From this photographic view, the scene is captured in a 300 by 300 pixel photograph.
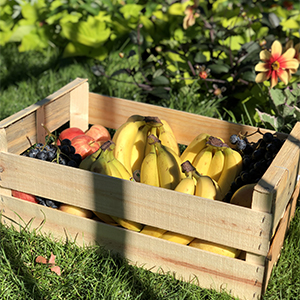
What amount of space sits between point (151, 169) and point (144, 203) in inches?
7.2

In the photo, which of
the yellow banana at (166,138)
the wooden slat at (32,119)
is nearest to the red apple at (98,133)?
the wooden slat at (32,119)

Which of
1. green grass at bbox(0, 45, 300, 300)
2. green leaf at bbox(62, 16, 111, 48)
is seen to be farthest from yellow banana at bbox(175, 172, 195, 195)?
green leaf at bbox(62, 16, 111, 48)

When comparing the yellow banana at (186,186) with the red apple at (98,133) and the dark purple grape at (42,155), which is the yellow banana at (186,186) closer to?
the dark purple grape at (42,155)

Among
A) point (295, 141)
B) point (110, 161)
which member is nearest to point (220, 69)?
point (295, 141)

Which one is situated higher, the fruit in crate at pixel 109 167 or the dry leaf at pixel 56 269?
the fruit in crate at pixel 109 167

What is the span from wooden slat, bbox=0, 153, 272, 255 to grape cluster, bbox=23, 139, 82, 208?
0.28 feet

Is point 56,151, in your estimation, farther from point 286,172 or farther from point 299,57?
point 299,57

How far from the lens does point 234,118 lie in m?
2.64

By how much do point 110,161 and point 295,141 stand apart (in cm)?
79

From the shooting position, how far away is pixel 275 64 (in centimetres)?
215

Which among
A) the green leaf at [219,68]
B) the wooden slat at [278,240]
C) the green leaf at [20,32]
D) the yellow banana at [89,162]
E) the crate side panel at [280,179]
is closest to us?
the crate side panel at [280,179]

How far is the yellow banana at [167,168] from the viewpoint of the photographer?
1.73m

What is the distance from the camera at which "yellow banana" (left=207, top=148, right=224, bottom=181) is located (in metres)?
1.83

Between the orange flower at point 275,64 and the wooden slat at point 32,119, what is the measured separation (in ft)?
3.18
